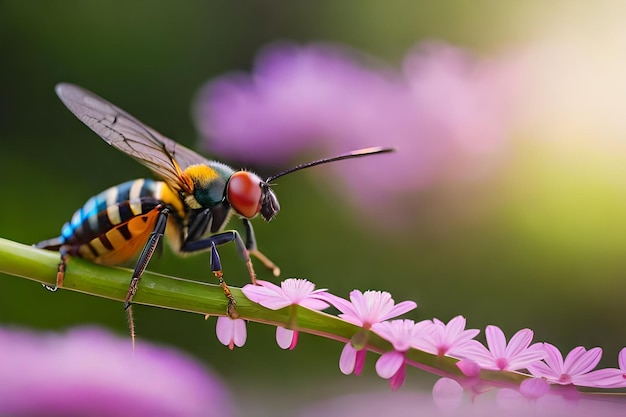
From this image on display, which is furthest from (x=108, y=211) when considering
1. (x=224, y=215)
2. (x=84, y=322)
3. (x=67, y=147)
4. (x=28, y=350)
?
(x=67, y=147)

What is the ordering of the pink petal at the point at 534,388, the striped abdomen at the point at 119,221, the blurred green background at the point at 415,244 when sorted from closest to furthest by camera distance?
the pink petal at the point at 534,388
the striped abdomen at the point at 119,221
the blurred green background at the point at 415,244

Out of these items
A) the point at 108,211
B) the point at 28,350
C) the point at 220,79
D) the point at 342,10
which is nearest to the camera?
the point at 108,211

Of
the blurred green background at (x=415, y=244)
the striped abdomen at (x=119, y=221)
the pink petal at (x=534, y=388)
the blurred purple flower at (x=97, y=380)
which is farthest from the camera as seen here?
the blurred green background at (x=415, y=244)

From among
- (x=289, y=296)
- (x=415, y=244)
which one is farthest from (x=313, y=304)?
(x=415, y=244)

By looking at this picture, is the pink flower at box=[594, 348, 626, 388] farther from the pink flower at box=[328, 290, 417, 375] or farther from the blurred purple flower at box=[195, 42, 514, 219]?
the blurred purple flower at box=[195, 42, 514, 219]

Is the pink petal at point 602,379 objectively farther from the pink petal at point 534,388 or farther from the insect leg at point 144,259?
the insect leg at point 144,259

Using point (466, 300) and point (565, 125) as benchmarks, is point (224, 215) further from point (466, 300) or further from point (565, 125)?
point (565, 125)

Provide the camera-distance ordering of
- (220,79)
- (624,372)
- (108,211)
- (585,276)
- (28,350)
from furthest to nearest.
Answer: (220,79) → (585,276) → (28,350) → (108,211) → (624,372)

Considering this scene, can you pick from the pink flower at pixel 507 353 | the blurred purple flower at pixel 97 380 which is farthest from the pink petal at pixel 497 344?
the blurred purple flower at pixel 97 380

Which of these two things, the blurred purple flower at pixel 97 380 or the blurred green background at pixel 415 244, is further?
the blurred green background at pixel 415 244
